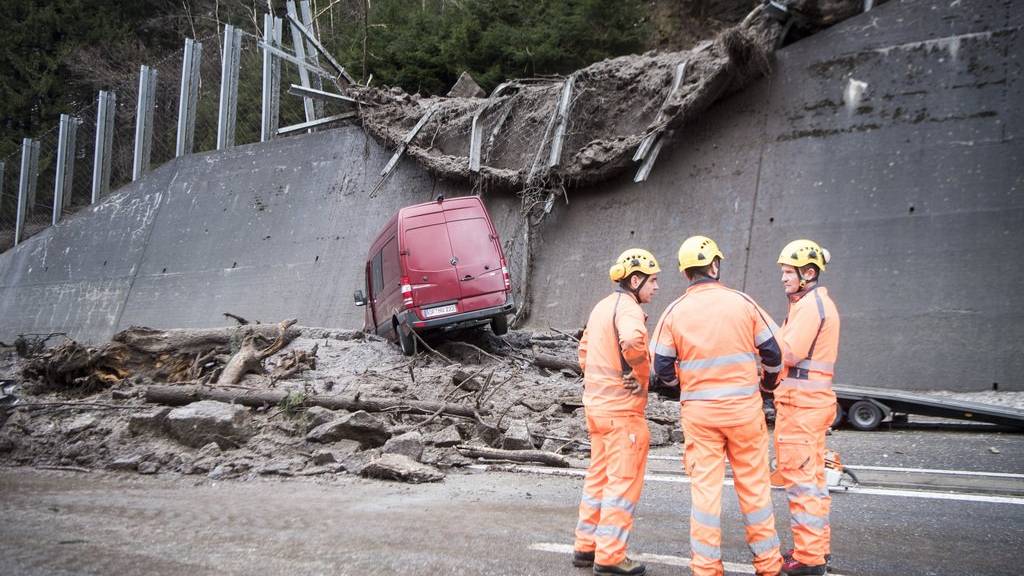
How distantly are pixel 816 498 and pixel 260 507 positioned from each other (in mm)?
3662

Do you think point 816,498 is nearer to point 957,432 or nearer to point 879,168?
point 957,432

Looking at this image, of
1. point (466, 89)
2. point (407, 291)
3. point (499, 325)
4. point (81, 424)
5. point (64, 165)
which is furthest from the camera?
point (64, 165)

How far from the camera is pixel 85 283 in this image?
22.2m

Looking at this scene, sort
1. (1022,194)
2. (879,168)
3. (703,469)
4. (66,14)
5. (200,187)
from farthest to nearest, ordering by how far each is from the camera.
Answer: (66,14)
(200,187)
(879,168)
(1022,194)
(703,469)

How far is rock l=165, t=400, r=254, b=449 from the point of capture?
7.63 m

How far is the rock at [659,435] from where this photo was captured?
8.04m

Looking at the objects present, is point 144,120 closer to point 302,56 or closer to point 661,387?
point 302,56

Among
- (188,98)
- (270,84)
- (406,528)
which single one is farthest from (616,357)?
(188,98)

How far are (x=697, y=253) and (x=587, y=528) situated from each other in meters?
1.48

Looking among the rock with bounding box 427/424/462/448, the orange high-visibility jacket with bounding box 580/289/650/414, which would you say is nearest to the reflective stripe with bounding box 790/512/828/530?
the orange high-visibility jacket with bounding box 580/289/650/414

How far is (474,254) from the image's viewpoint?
1129 cm

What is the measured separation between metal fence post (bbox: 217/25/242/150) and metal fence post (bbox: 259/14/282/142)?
0.85 metres

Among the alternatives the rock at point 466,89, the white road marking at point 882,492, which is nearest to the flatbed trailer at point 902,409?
the white road marking at point 882,492

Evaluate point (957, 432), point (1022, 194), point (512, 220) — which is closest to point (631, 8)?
point (512, 220)
